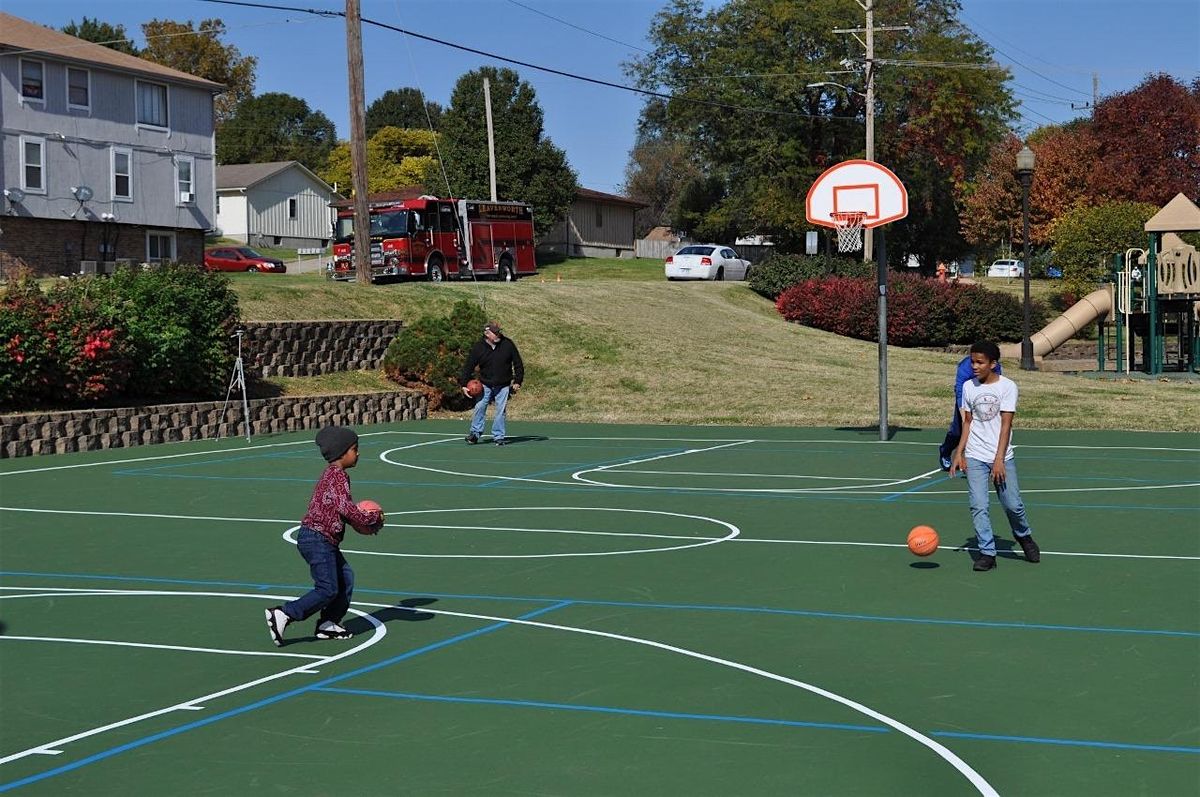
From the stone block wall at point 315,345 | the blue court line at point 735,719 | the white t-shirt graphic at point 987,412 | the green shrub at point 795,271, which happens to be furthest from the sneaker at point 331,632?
the green shrub at point 795,271

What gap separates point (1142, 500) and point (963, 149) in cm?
4658

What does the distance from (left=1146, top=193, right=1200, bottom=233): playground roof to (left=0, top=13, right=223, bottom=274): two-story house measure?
3075 centimetres

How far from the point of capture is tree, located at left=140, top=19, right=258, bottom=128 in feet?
289

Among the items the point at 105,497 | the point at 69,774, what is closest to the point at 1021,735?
the point at 69,774

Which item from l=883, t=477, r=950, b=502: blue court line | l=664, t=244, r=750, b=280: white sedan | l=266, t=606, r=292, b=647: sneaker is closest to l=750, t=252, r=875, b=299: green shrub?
l=664, t=244, r=750, b=280: white sedan

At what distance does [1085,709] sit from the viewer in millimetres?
7574

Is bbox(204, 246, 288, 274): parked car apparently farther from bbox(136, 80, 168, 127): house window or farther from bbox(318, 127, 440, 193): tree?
bbox(318, 127, 440, 193): tree

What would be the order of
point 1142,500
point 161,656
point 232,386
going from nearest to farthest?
point 161,656
point 1142,500
point 232,386

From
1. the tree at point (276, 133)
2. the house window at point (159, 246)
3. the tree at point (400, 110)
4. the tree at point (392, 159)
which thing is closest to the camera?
the house window at point (159, 246)

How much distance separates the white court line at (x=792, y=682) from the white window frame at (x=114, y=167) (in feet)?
144

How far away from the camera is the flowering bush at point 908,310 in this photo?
45.8 m

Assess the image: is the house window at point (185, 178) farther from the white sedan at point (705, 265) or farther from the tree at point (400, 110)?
the tree at point (400, 110)

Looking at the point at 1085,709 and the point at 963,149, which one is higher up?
the point at 963,149

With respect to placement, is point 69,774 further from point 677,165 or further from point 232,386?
point 677,165
